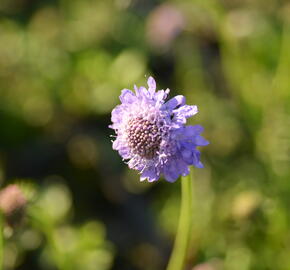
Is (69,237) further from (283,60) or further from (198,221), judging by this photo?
(283,60)

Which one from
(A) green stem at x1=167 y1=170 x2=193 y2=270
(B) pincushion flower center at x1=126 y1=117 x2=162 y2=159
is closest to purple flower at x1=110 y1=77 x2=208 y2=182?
(B) pincushion flower center at x1=126 y1=117 x2=162 y2=159

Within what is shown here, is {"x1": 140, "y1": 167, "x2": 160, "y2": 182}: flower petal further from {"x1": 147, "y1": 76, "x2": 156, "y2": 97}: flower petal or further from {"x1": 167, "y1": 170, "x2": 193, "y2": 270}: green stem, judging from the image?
{"x1": 147, "y1": 76, "x2": 156, "y2": 97}: flower petal

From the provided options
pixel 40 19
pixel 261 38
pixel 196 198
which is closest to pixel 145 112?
pixel 196 198

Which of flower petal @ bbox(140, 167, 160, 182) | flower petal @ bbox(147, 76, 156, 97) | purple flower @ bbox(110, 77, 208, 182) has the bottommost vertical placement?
flower petal @ bbox(140, 167, 160, 182)

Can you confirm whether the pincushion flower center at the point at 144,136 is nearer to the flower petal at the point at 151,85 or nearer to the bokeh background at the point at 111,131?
the flower petal at the point at 151,85

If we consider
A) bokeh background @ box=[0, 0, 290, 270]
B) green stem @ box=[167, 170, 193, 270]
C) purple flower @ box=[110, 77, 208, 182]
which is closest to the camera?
purple flower @ box=[110, 77, 208, 182]

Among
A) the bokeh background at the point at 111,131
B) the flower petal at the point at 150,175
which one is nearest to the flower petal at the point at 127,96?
the flower petal at the point at 150,175

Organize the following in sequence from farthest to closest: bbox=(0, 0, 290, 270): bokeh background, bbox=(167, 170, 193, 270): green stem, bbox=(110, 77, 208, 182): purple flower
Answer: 1. bbox=(0, 0, 290, 270): bokeh background
2. bbox=(167, 170, 193, 270): green stem
3. bbox=(110, 77, 208, 182): purple flower
